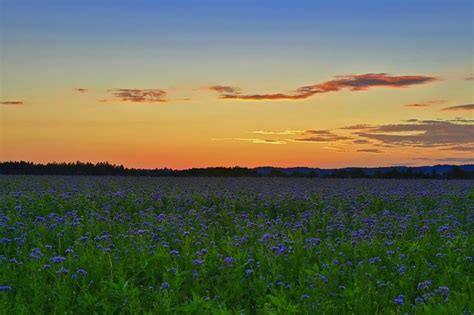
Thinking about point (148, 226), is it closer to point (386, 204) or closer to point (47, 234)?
point (47, 234)

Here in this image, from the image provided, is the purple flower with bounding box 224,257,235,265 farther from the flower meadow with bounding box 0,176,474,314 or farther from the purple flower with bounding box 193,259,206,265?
the purple flower with bounding box 193,259,206,265

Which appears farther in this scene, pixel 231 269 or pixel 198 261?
pixel 231 269

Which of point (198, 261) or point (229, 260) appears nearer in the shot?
point (198, 261)

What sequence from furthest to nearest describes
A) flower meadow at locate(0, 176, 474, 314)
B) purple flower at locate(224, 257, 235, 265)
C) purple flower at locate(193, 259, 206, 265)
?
1. purple flower at locate(224, 257, 235, 265)
2. purple flower at locate(193, 259, 206, 265)
3. flower meadow at locate(0, 176, 474, 314)

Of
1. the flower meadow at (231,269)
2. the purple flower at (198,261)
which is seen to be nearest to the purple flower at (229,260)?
the flower meadow at (231,269)

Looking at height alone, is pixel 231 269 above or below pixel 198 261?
below

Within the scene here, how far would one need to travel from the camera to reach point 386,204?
1861cm

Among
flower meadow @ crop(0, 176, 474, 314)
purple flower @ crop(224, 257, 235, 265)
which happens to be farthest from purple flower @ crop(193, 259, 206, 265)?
purple flower @ crop(224, 257, 235, 265)

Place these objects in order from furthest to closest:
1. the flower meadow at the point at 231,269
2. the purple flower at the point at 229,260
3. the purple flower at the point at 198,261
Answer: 1. the purple flower at the point at 229,260
2. the purple flower at the point at 198,261
3. the flower meadow at the point at 231,269

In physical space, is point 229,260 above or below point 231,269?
above

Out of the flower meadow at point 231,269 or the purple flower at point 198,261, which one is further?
the purple flower at point 198,261

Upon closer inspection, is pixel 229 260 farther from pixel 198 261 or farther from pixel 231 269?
pixel 198 261

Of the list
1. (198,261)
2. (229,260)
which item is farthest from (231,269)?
(198,261)

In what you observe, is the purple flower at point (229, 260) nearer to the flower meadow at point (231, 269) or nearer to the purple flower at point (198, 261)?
the flower meadow at point (231, 269)
